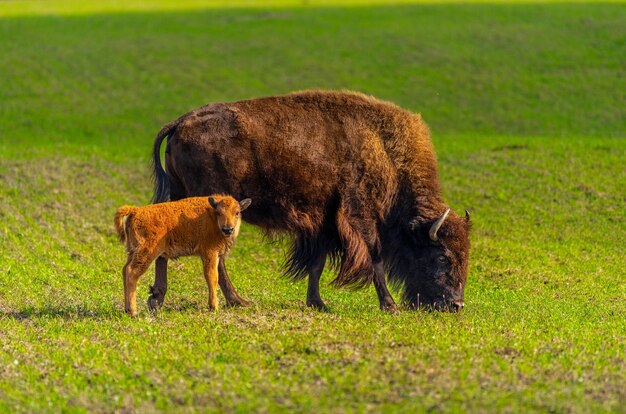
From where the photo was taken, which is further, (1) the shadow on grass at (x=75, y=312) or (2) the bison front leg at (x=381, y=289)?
(2) the bison front leg at (x=381, y=289)

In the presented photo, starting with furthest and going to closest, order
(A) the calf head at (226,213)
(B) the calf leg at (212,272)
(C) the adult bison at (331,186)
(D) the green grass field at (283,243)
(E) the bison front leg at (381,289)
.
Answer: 1. (E) the bison front leg at (381,289)
2. (C) the adult bison at (331,186)
3. (B) the calf leg at (212,272)
4. (A) the calf head at (226,213)
5. (D) the green grass field at (283,243)

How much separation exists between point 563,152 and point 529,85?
11.7 m

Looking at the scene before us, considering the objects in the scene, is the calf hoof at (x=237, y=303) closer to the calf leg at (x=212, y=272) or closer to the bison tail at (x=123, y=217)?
the calf leg at (x=212, y=272)

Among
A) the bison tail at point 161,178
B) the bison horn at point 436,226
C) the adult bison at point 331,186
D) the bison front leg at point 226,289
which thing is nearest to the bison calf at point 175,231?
the bison front leg at point 226,289

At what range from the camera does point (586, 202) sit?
20297 mm

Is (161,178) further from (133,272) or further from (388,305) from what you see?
(388,305)

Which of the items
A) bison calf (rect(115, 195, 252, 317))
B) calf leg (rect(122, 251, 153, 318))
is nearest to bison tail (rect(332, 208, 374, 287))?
bison calf (rect(115, 195, 252, 317))

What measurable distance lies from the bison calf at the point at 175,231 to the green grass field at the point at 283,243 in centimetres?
52

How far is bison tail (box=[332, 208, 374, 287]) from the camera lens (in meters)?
12.2

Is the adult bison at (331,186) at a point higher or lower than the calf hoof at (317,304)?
higher

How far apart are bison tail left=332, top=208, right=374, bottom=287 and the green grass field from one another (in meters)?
0.44

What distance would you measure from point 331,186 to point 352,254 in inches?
34.6

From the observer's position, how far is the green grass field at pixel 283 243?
7730mm

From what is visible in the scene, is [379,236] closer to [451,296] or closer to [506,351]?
[451,296]
